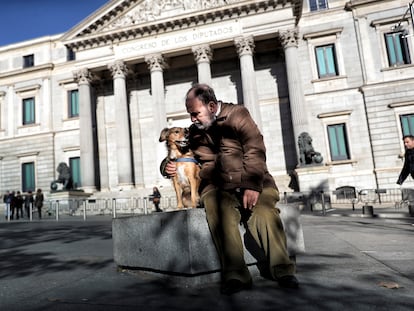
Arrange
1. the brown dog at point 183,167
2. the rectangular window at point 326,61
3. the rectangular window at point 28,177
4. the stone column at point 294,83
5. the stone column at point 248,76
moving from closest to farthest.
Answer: the brown dog at point 183,167, the stone column at point 294,83, the stone column at point 248,76, the rectangular window at point 326,61, the rectangular window at point 28,177

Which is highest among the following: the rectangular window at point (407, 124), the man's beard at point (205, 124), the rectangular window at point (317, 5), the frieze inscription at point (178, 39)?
the rectangular window at point (317, 5)

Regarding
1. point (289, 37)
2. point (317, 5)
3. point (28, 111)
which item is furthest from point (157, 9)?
point (28, 111)

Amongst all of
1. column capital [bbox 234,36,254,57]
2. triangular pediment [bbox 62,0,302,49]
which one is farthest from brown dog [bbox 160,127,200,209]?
triangular pediment [bbox 62,0,302,49]

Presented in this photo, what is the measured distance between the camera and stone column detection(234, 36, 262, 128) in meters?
22.6

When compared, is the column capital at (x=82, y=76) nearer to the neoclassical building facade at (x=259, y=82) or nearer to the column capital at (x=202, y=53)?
the neoclassical building facade at (x=259, y=82)

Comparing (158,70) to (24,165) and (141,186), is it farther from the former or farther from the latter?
(24,165)

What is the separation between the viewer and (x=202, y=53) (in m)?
23.8

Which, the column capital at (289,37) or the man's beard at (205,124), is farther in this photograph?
the column capital at (289,37)

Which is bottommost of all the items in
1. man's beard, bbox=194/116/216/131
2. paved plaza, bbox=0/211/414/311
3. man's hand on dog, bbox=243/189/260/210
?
paved plaza, bbox=0/211/414/311

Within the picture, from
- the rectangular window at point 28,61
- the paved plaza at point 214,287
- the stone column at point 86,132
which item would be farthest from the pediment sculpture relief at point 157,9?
the paved plaza at point 214,287

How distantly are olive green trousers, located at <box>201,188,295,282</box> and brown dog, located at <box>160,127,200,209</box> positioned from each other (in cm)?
68

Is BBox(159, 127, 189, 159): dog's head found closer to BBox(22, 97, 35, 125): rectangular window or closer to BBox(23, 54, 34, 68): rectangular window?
BBox(22, 97, 35, 125): rectangular window

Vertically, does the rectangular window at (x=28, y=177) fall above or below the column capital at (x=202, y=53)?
below

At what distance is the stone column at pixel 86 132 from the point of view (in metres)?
25.0
